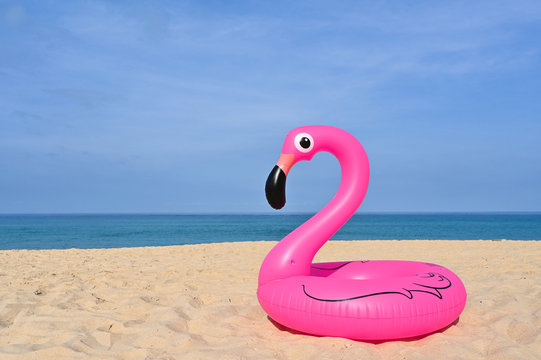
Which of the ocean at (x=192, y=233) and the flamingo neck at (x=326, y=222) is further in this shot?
the ocean at (x=192, y=233)

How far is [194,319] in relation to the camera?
3.64 m

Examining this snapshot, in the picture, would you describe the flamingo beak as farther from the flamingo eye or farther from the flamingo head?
the flamingo eye

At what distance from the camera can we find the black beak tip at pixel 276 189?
11.7ft

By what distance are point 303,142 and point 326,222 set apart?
711 millimetres

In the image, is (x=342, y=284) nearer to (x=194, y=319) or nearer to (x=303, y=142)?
(x=303, y=142)

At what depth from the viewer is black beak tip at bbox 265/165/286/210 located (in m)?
3.55

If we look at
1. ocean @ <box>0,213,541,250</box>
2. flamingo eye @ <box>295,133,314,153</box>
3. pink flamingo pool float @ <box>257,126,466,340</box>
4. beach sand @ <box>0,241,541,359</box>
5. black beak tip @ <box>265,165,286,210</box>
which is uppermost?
flamingo eye @ <box>295,133,314,153</box>

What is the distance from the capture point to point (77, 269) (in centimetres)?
632

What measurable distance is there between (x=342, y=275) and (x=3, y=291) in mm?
3570

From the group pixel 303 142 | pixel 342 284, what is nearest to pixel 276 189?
pixel 303 142

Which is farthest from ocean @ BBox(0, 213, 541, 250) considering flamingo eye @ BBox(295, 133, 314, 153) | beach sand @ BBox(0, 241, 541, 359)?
flamingo eye @ BBox(295, 133, 314, 153)

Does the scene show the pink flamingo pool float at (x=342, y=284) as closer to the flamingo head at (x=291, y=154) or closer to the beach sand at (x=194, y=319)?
the flamingo head at (x=291, y=154)

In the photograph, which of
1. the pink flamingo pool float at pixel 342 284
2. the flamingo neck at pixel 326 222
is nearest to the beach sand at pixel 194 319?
the pink flamingo pool float at pixel 342 284

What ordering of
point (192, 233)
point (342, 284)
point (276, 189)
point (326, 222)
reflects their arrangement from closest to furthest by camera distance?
point (342, 284), point (276, 189), point (326, 222), point (192, 233)
